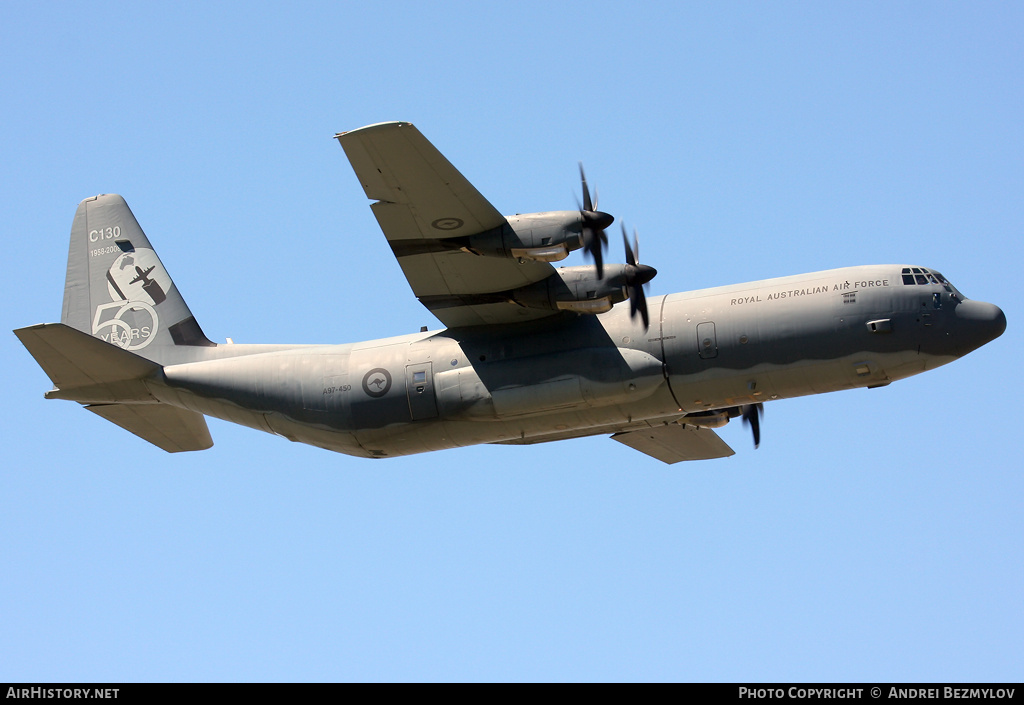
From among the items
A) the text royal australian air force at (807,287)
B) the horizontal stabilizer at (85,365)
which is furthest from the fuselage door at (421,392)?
the text royal australian air force at (807,287)

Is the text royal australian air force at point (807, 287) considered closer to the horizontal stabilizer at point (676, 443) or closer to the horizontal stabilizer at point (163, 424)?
the horizontal stabilizer at point (676, 443)

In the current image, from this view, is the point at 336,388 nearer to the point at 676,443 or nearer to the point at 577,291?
the point at 577,291

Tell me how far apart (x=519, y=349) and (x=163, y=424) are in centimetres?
800

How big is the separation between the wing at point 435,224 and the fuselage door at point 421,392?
112cm

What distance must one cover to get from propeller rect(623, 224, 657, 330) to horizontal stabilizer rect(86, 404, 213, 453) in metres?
9.57

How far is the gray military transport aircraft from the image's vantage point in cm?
1928

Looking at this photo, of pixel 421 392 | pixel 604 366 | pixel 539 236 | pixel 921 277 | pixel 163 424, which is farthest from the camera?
pixel 163 424

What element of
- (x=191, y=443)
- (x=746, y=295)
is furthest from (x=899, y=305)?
(x=191, y=443)

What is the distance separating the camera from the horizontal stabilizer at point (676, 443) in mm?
24266

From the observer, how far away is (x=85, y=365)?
2169 centimetres

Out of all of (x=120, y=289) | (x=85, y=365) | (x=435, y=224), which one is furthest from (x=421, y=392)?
(x=120, y=289)
